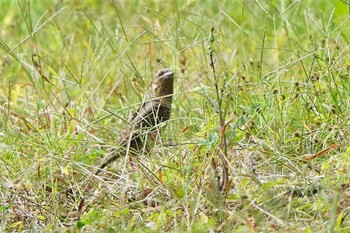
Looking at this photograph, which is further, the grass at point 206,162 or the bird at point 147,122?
the bird at point 147,122

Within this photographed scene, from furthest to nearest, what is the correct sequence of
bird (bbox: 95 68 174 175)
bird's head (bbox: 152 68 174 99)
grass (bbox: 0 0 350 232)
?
bird's head (bbox: 152 68 174 99) → bird (bbox: 95 68 174 175) → grass (bbox: 0 0 350 232)

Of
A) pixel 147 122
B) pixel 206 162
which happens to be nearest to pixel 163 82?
pixel 147 122

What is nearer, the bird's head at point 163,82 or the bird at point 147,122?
the bird at point 147,122

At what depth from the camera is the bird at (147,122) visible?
517 centimetres

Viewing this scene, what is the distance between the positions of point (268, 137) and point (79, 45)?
131 inches

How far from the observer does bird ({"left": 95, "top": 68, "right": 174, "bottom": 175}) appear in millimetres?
5168

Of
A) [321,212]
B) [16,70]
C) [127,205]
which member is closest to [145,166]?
[127,205]

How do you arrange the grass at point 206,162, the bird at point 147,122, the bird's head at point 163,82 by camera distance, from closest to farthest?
the grass at point 206,162 → the bird at point 147,122 → the bird's head at point 163,82

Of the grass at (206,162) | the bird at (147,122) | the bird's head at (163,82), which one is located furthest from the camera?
the bird's head at (163,82)

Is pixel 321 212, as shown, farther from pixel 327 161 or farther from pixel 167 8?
pixel 167 8

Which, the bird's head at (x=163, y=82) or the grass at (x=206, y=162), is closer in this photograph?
the grass at (x=206, y=162)

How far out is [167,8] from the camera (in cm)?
820

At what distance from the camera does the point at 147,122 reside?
210 inches

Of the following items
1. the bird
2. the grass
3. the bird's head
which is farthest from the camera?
the bird's head
